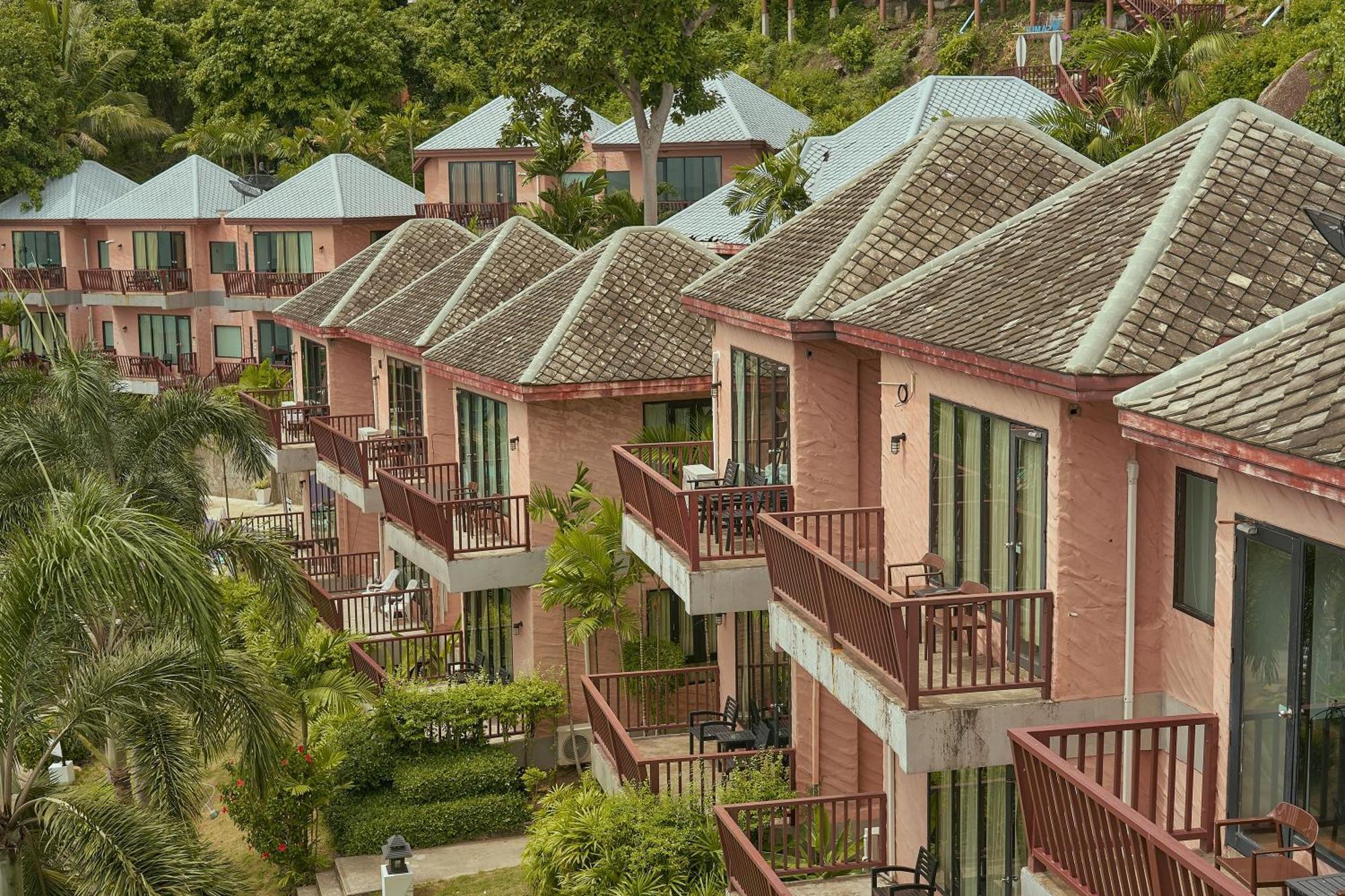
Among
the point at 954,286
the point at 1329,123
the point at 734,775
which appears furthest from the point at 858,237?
the point at 1329,123

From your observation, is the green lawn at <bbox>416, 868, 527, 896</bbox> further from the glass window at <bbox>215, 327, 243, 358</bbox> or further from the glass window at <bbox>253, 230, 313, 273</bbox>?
the glass window at <bbox>215, 327, 243, 358</bbox>

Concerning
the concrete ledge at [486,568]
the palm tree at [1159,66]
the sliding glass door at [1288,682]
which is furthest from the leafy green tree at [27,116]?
the sliding glass door at [1288,682]

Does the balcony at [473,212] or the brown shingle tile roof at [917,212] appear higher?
the balcony at [473,212]

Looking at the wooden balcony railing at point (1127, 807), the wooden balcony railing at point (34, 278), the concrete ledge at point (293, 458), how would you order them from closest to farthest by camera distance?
the wooden balcony railing at point (1127, 807) → the concrete ledge at point (293, 458) → the wooden balcony railing at point (34, 278)

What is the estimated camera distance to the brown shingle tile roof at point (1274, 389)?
10.8 metres

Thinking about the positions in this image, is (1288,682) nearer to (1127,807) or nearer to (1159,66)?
(1127,807)

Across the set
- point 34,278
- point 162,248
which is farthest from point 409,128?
point 34,278

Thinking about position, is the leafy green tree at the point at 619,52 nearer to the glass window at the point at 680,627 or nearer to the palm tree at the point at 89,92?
the glass window at the point at 680,627

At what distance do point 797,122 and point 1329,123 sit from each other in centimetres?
2927

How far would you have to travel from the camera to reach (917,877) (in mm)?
16234

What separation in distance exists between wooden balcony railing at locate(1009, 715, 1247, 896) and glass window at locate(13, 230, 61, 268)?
63.5 m

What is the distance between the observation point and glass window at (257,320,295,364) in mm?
65062

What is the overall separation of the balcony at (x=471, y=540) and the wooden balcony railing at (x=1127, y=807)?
13.7 m

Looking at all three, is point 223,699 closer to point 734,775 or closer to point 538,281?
point 734,775
